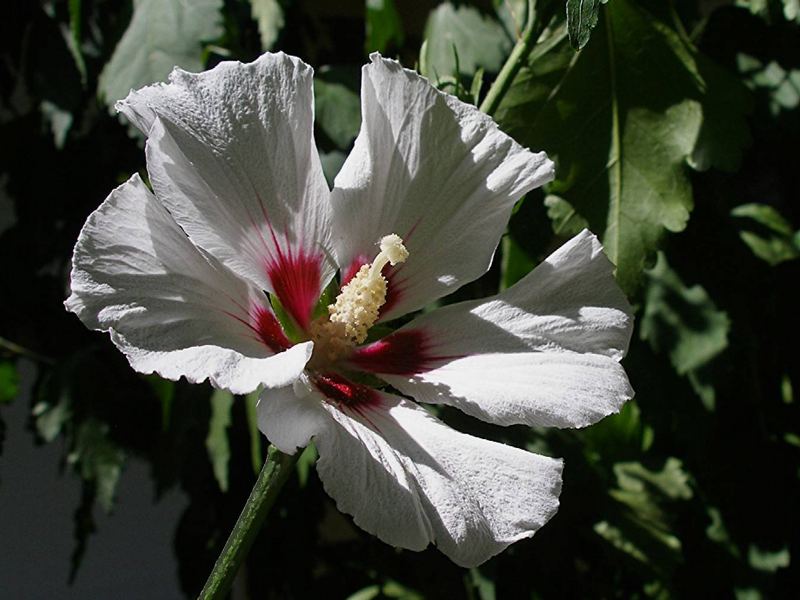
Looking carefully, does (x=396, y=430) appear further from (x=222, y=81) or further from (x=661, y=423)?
(x=661, y=423)

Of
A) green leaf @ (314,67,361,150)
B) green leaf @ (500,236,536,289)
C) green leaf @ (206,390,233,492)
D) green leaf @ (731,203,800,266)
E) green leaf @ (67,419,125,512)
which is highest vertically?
green leaf @ (314,67,361,150)

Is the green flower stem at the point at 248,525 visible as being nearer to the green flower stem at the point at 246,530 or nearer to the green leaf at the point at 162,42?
the green flower stem at the point at 246,530

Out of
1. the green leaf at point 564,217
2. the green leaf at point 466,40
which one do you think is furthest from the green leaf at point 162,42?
the green leaf at point 564,217

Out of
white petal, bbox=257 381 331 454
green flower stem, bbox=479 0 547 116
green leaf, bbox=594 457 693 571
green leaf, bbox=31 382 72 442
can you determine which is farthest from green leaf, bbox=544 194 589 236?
green leaf, bbox=31 382 72 442

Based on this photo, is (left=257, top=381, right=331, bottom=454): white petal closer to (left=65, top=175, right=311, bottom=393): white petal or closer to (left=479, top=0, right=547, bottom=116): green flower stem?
(left=65, top=175, right=311, bottom=393): white petal

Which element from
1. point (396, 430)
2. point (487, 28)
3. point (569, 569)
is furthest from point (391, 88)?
point (569, 569)
